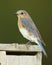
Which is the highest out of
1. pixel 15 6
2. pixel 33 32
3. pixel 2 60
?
pixel 15 6

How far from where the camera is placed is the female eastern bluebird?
3.26 m

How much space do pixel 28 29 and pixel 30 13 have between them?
160 centimetres

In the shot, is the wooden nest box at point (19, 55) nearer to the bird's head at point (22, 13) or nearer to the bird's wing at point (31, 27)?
the bird's wing at point (31, 27)

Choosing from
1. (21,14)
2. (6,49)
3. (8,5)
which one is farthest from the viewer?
(8,5)

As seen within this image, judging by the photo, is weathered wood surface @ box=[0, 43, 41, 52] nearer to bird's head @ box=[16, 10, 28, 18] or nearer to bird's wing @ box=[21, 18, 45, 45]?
bird's wing @ box=[21, 18, 45, 45]

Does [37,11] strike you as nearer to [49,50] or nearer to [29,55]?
[49,50]

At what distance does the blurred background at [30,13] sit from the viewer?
4930mm

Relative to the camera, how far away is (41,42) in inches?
128

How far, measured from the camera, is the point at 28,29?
3.34 m

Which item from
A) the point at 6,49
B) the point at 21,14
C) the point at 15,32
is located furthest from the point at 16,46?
the point at 15,32

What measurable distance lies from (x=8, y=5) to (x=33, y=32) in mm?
1684

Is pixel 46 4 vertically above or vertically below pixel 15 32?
above

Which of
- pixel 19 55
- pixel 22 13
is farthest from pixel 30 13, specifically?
pixel 19 55

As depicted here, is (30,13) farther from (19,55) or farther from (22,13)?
(19,55)
